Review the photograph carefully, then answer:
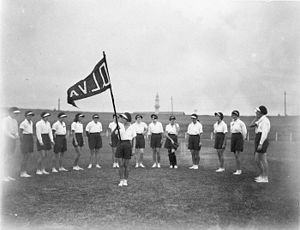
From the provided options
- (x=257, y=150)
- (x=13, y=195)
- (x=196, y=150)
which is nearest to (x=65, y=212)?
(x=13, y=195)

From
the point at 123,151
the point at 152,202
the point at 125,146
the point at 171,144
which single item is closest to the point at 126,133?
the point at 125,146

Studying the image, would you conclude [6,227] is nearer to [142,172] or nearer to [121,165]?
[121,165]

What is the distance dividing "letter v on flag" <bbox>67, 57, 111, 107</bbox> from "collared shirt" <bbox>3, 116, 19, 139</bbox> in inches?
100

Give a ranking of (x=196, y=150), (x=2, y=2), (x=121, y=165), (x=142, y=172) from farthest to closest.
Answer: (x=196, y=150)
(x=142, y=172)
(x=121, y=165)
(x=2, y=2)

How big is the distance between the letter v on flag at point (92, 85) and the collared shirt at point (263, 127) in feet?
13.7

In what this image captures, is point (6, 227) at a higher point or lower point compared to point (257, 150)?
lower

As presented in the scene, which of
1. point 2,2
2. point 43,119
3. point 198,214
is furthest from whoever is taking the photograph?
point 43,119

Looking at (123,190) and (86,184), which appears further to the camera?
(86,184)

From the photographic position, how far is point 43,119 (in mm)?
8453

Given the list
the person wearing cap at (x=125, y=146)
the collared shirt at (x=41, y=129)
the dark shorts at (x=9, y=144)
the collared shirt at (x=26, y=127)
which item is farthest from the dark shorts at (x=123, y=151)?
the dark shorts at (x=9, y=144)

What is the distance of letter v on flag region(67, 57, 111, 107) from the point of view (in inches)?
241

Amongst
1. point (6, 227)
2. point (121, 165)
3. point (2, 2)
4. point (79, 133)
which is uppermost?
point (2, 2)

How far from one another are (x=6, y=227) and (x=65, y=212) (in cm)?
94

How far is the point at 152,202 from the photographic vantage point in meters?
5.60
